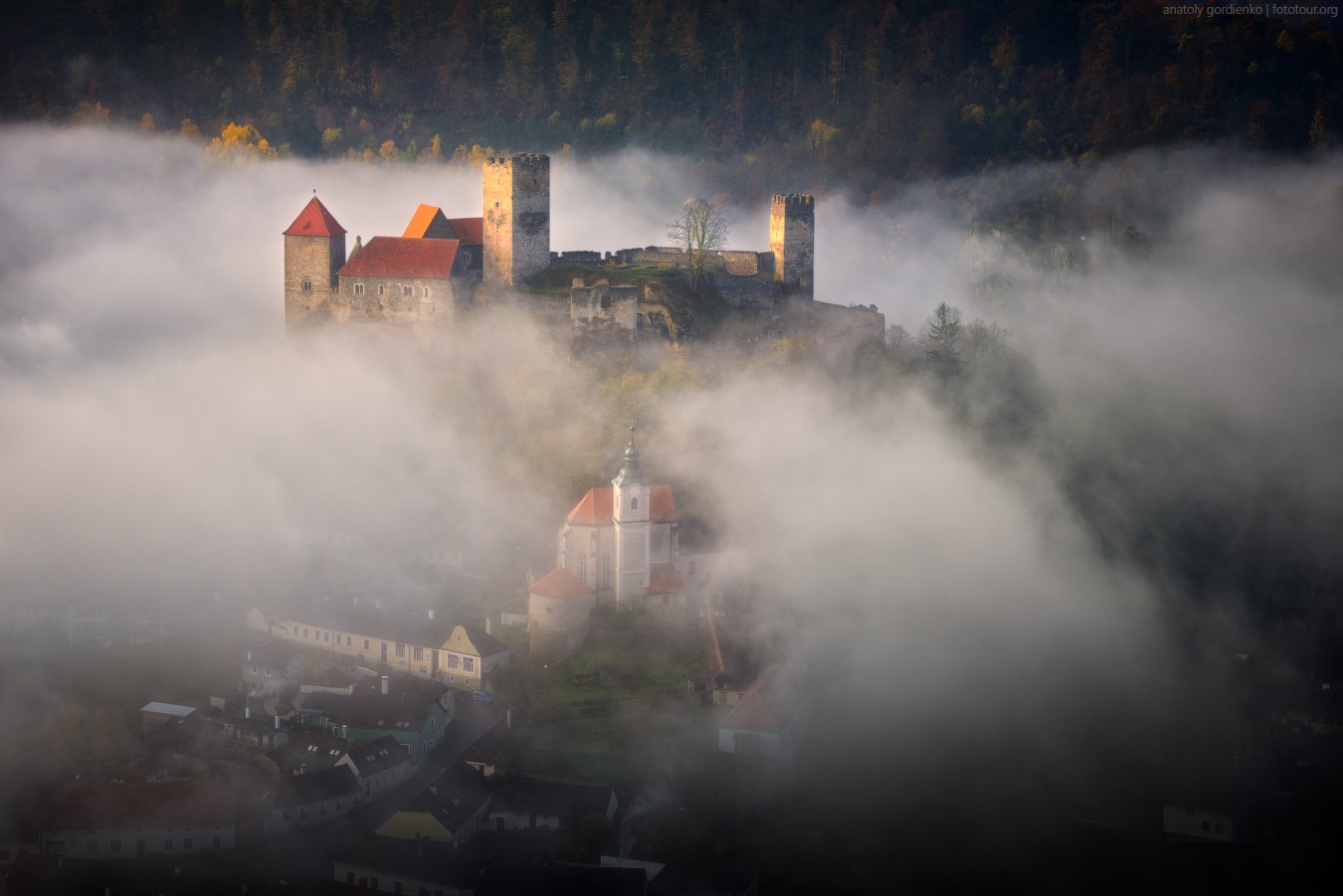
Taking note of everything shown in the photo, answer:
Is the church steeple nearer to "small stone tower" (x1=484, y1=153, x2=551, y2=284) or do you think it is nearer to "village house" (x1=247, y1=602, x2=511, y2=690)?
"village house" (x1=247, y1=602, x2=511, y2=690)

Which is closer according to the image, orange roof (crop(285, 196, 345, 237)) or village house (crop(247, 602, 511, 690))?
village house (crop(247, 602, 511, 690))

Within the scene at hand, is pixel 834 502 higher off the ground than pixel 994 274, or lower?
lower

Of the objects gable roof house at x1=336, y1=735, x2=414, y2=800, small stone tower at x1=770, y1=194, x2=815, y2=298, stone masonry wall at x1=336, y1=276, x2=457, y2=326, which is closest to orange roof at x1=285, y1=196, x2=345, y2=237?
stone masonry wall at x1=336, y1=276, x2=457, y2=326

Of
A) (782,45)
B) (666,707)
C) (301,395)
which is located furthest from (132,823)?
(782,45)

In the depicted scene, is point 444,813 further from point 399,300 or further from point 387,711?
point 399,300

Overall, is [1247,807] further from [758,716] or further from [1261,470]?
[1261,470]

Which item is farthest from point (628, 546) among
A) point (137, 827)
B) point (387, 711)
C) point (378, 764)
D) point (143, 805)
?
point (137, 827)
